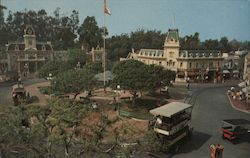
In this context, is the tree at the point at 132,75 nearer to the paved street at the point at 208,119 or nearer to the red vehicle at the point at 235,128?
the paved street at the point at 208,119

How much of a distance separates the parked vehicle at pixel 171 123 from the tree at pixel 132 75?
875 millimetres

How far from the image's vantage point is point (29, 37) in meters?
4.12

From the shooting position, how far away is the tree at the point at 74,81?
4.59 meters

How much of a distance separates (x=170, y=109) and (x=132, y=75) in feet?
4.56

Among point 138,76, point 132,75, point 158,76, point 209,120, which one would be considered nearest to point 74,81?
point 132,75

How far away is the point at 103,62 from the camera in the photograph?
4801 mm

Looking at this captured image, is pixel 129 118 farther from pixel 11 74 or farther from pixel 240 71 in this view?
pixel 240 71

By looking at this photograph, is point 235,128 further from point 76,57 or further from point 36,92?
point 36,92

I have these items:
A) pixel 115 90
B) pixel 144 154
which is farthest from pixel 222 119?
pixel 115 90

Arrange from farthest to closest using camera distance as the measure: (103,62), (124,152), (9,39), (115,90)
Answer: (115,90), (103,62), (9,39), (124,152)

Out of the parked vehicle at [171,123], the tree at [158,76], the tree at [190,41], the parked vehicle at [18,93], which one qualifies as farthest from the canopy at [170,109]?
the parked vehicle at [18,93]

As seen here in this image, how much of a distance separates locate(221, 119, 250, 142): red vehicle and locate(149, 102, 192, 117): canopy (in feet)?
2.53

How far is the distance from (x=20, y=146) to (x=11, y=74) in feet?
4.73

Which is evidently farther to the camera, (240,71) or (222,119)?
(240,71)
